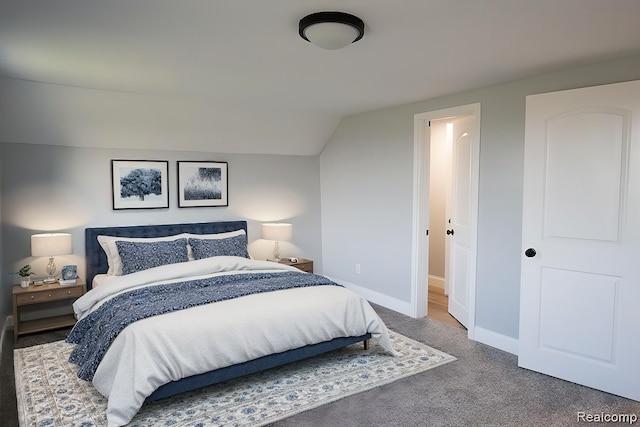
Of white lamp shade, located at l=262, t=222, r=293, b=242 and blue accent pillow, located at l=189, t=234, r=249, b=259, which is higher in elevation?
white lamp shade, located at l=262, t=222, r=293, b=242

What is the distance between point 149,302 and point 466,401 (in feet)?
7.47

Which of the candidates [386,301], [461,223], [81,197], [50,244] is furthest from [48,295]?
[461,223]

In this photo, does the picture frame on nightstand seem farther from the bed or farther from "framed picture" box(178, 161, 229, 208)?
"framed picture" box(178, 161, 229, 208)

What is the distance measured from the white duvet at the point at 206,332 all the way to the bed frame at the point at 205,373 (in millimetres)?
70

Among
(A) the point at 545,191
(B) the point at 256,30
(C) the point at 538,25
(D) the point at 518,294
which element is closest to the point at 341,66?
(B) the point at 256,30

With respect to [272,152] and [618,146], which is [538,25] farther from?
[272,152]

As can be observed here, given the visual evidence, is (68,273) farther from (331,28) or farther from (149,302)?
(331,28)

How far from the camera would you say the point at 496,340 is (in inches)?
150

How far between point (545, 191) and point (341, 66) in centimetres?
177

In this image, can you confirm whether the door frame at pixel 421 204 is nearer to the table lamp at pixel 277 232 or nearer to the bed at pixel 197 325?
the bed at pixel 197 325

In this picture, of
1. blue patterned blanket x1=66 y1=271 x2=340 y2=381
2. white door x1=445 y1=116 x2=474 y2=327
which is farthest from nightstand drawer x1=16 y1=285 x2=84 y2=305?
white door x1=445 y1=116 x2=474 y2=327

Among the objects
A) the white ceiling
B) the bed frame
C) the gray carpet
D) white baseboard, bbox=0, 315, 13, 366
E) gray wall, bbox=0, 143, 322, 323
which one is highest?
the white ceiling

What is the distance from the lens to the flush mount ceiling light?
2188 millimetres

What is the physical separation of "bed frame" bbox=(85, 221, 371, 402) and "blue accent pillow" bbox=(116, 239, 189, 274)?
0.32 meters
